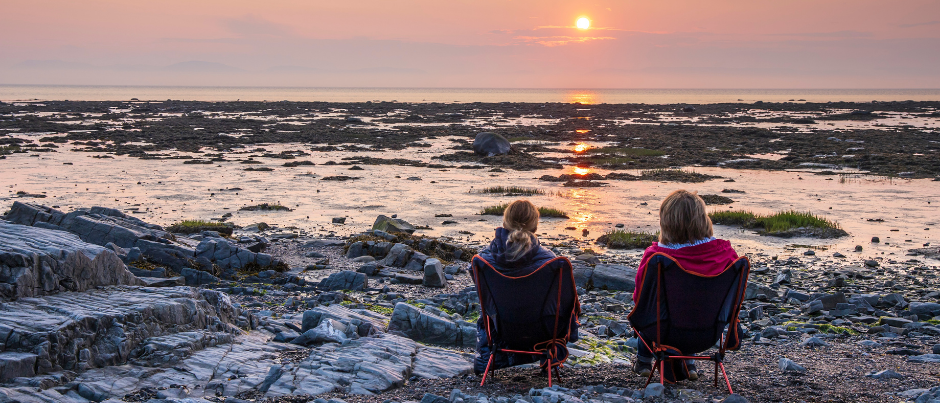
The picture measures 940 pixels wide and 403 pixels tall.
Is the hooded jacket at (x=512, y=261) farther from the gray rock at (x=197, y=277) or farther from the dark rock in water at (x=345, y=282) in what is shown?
the gray rock at (x=197, y=277)

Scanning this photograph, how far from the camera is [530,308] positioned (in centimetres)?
555

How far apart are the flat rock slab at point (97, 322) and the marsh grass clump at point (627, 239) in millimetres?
9649

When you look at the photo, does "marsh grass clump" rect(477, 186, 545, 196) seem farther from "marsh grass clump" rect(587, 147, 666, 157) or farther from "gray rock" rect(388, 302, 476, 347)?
"gray rock" rect(388, 302, 476, 347)

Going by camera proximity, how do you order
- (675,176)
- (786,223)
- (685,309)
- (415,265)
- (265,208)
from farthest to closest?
(675,176) < (265,208) < (786,223) < (415,265) < (685,309)

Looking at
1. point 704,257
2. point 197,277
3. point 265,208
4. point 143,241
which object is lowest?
point 265,208

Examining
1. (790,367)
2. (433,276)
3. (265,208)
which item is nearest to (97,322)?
(433,276)

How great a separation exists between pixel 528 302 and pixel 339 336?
2.31 meters

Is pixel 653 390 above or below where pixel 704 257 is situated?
below

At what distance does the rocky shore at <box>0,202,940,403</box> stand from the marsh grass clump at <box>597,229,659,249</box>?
11.5 feet

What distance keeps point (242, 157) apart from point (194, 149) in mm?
5045

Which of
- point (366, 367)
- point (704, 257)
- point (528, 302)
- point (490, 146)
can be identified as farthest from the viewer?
point (490, 146)

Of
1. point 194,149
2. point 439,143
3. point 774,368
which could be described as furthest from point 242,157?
point 774,368

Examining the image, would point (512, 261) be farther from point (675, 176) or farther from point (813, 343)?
point (675, 176)

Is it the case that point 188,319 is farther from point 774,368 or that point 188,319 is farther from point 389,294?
point 774,368
